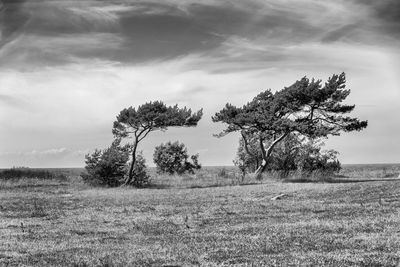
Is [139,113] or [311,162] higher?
[139,113]

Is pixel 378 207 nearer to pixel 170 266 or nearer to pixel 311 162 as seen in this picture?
pixel 170 266

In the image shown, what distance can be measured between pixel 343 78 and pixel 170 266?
150 ft

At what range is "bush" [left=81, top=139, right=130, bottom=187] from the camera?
50.4m

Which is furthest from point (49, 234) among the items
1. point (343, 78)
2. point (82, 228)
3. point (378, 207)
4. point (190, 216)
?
point (343, 78)

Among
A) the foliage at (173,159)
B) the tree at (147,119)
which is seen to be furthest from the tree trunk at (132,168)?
the foliage at (173,159)

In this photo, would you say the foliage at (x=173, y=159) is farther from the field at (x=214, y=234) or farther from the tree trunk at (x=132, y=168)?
the field at (x=214, y=234)

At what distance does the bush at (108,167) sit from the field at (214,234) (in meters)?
19.9

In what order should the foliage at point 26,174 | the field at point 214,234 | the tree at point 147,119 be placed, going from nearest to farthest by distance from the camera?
the field at point 214,234, the tree at point 147,119, the foliage at point 26,174

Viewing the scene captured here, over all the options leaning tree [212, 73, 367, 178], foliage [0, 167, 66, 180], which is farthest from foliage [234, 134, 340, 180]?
foliage [0, 167, 66, 180]

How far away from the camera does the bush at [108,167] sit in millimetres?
50375

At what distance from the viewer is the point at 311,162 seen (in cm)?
6128

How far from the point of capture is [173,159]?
71.1 metres

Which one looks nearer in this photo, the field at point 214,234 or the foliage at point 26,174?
the field at point 214,234

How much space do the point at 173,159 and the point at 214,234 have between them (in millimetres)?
53775
